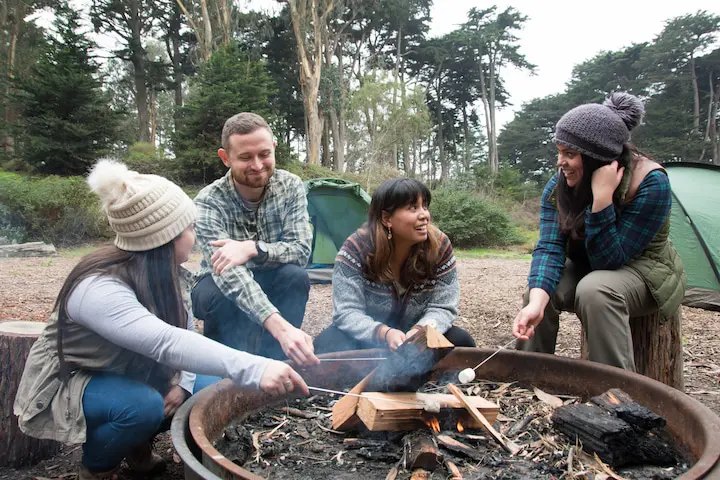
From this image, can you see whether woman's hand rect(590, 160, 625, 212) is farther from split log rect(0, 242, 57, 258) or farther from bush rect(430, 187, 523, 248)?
bush rect(430, 187, 523, 248)

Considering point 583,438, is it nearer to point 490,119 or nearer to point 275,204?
point 275,204

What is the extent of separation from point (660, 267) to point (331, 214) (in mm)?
5548

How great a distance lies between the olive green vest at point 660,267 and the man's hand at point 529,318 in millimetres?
487

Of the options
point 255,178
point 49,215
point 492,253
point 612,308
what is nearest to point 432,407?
point 612,308

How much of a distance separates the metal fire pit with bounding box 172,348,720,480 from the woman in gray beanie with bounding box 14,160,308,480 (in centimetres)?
18

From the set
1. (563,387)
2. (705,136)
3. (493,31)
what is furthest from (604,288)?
(493,31)

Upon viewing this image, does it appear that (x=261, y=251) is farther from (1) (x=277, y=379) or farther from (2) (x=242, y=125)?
(1) (x=277, y=379)

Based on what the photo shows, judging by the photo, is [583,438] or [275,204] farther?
[275,204]

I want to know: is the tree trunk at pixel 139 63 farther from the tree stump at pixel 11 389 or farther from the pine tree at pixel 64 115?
the tree stump at pixel 11 389

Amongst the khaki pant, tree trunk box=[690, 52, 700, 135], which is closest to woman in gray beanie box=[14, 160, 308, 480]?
the khaki pant

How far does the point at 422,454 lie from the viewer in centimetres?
150

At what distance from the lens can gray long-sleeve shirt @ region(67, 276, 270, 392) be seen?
1544mm

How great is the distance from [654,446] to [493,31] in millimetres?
32236

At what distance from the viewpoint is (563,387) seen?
2119 mm
